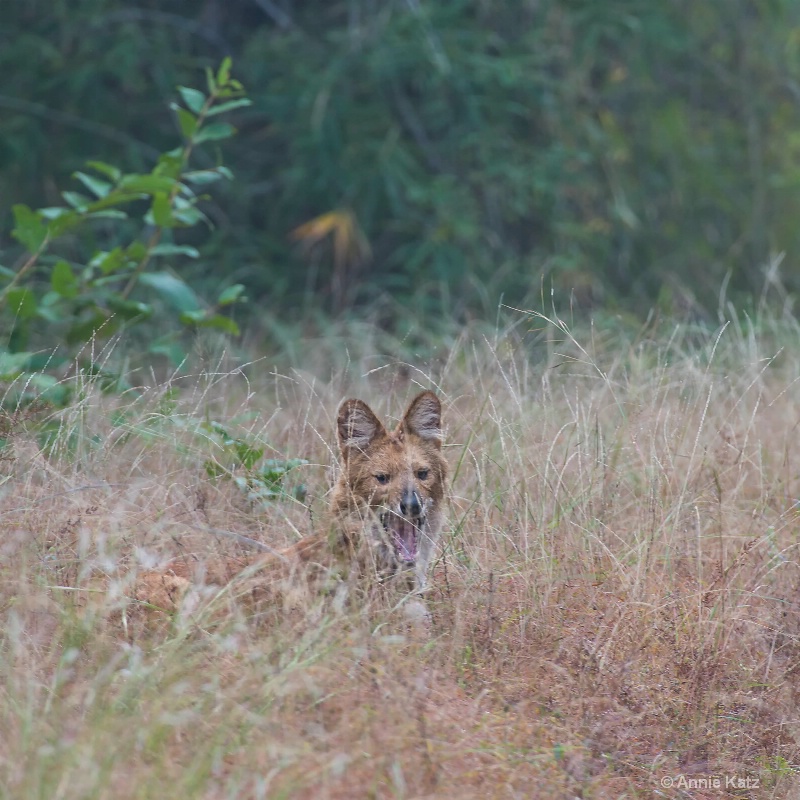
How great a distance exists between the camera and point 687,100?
1231cm

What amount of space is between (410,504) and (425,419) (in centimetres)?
35

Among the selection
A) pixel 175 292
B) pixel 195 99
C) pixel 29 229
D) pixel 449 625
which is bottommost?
pixel 449 625

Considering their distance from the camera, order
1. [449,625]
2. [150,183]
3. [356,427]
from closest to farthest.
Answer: [449,625] < [356,427] < [150,183]

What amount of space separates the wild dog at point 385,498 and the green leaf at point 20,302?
1788 mm

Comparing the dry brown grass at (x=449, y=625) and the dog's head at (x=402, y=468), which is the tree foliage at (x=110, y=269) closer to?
the dry brown grass at (x=449, y=625)

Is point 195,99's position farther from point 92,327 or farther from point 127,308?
point 92,327

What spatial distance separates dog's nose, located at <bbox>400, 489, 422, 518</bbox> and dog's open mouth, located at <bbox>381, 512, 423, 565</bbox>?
0.09ft

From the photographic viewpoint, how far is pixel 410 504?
4543mm

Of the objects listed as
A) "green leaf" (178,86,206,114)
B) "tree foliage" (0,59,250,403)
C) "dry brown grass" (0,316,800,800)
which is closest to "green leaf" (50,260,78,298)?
"tree foliage" (0,59,250,403)

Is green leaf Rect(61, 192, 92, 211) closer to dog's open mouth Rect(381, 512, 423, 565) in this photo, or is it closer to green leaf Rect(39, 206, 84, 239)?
green leaf Rect(39, 206, 84, 239)

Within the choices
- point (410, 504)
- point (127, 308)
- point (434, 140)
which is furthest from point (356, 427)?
point (434, 140)

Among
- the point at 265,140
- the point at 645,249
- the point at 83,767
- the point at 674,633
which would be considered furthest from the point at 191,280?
the point at 83,767

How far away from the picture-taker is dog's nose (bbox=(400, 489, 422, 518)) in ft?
14.9

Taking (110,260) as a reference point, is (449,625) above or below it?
below
